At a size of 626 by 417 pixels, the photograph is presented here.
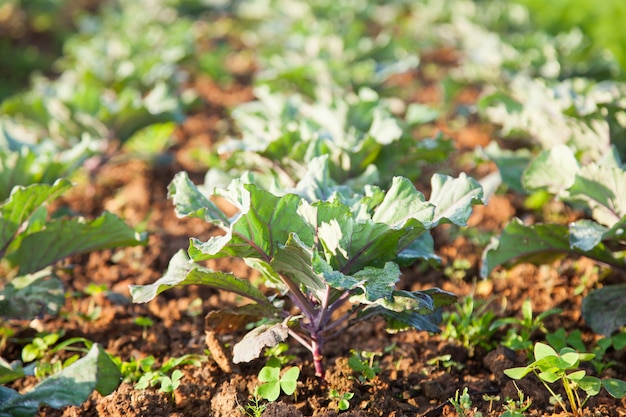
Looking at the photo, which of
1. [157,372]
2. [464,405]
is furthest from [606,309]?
[157,372]

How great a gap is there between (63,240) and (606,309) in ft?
6.99

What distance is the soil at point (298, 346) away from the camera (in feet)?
7.38

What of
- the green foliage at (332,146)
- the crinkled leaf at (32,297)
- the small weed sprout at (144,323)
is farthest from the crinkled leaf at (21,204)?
the green foliage at (332,146)

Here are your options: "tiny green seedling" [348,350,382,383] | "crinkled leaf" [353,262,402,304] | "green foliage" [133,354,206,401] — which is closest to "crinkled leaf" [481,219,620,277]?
"tiny green seedling" [348,350,382,383]

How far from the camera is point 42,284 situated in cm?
267

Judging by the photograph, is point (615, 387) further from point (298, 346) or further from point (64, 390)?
point (64, 390)

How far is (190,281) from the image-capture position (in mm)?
2174

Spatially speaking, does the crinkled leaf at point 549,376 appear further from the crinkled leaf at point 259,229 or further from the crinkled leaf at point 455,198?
the crinkled leaf at point 259,229

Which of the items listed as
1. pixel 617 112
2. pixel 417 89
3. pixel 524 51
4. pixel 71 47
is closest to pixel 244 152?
pixel 617 112

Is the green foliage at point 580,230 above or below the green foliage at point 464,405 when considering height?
above

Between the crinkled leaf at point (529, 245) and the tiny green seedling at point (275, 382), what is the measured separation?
2.86 feet

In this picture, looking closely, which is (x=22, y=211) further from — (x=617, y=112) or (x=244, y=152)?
(x=617, y=112)

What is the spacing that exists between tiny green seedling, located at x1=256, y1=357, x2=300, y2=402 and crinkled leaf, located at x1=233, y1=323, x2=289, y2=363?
151 millimetres

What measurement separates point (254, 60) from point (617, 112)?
4661mm
